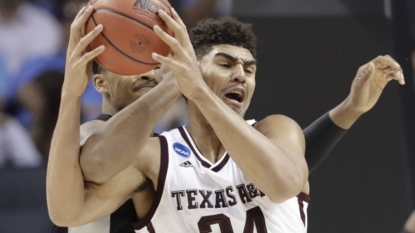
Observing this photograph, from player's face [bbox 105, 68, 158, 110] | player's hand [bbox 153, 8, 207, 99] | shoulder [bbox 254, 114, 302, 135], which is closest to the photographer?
player's hand [bbox 153, 8, 207, 99]

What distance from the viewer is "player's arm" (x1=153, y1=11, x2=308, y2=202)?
2180 mm

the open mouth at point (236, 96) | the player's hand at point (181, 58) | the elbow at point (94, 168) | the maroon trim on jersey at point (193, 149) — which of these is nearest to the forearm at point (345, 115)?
the open mouth at point (236, 96)

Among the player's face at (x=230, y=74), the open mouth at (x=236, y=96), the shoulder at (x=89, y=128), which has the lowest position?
the shoulder at (x=89, y=128)

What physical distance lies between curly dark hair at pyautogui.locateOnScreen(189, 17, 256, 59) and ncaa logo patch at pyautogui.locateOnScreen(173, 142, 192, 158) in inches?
15.4

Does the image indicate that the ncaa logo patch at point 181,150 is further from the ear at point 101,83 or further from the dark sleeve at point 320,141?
the dark sleeve at point 320,141

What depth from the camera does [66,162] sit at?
2.28 meters

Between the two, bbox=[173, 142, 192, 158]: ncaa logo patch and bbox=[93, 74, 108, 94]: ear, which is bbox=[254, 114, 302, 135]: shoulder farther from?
bbox=[93, 74, 108, 94]: ear

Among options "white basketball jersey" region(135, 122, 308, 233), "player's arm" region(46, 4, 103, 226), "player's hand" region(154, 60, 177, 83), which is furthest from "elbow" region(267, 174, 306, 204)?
"player's arm" region(46, 4, 103, 226)

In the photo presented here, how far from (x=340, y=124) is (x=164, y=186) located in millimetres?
1195

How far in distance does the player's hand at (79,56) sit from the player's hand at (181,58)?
8.2 inches

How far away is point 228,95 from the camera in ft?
8.92

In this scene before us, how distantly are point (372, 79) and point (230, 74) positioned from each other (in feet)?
2.58

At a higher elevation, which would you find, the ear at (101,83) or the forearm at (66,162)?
the ear at (101,83)

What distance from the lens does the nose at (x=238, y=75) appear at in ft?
8.88
